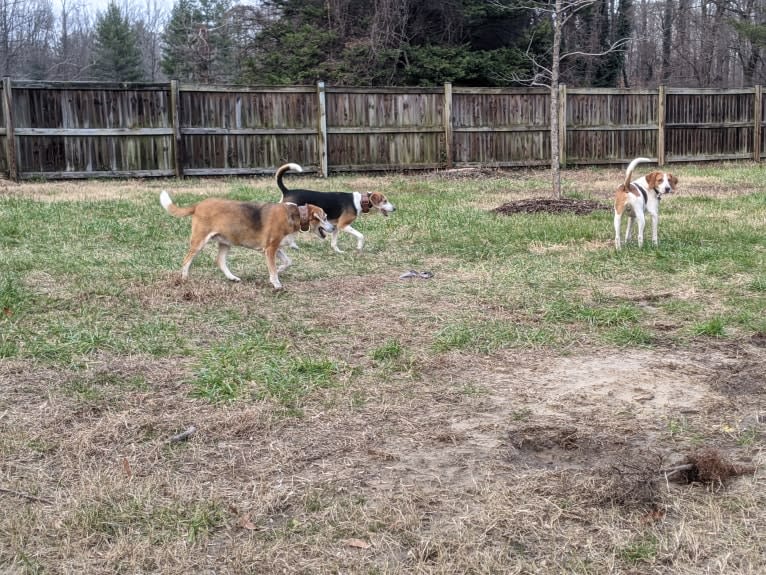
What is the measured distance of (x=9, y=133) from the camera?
52.6 ft

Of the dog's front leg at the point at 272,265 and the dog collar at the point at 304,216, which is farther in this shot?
the dog collar at the point at 304,216

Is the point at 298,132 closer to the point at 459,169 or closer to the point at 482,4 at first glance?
the point at 459,169

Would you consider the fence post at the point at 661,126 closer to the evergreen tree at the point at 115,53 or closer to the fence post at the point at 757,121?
the fence post at the point at 757,121

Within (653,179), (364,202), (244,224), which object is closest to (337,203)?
(364,202)

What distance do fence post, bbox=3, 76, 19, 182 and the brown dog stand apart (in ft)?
34.1

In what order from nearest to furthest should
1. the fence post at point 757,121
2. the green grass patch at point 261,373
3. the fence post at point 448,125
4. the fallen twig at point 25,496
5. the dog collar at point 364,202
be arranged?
1. the fallen twig at point 25,496
2. the green grass patch at point 261,373
3. the dog collar at point 364,202
4. the fence post at point 448,125
5. the fence post at point 757,121

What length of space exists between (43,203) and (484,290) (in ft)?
27.7

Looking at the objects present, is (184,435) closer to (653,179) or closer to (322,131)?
(653,179)

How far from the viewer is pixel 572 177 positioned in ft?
60.5

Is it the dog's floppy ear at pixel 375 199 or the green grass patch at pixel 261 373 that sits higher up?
the dog's floppy ear at pixel 375 199

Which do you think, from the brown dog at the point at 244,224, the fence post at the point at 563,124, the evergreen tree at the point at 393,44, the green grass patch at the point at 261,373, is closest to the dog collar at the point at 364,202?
the brown dog at the point at 244,224

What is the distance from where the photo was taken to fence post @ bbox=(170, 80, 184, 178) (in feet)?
56.2

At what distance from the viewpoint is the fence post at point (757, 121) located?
22.3 m

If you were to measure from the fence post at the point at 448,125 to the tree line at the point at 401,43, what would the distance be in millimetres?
1499
